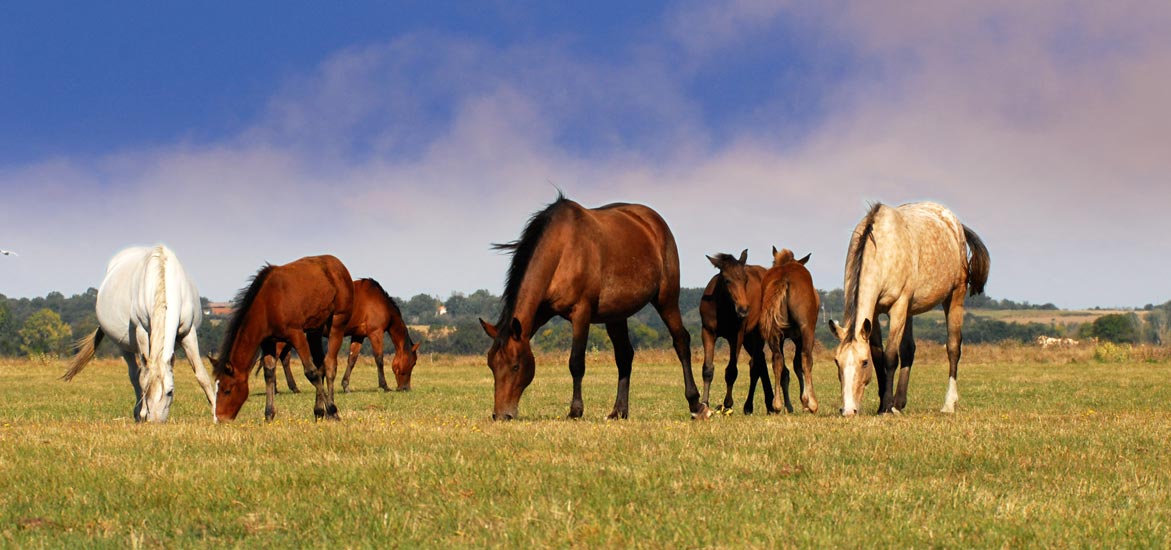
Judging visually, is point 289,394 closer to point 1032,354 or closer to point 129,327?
point 129,327

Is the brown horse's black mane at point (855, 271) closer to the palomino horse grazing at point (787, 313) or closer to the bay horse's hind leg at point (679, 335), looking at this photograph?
the palomino horse grazing at point (787, 313)

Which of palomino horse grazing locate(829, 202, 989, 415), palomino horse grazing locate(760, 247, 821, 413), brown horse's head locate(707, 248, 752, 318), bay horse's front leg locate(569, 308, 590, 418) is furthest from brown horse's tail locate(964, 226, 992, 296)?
bay horse's front leg locate(569, 308, 590, 418)

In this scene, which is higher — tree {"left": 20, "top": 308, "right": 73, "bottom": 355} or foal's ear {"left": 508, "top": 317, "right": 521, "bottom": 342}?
tree {"left": 20, "top": 308, "right": 73, "bottom": 355}

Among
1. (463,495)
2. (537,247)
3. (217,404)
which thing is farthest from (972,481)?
(217,404)

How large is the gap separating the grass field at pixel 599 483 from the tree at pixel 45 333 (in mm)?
124678

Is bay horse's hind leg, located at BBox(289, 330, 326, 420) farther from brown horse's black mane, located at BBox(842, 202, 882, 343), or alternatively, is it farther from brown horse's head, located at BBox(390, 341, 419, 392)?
brown horse's head, located at BBox(390, 341, 419, 392)

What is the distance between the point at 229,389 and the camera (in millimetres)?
12445

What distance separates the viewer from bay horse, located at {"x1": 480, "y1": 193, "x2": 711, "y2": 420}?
10328 mm

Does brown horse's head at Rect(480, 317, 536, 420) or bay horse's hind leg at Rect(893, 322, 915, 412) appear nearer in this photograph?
brown horse's head at Rect(480, 317, 536, 420)

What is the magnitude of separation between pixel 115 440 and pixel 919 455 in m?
6.84

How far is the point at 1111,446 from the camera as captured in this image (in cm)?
817

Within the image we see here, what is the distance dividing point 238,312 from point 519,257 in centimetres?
429

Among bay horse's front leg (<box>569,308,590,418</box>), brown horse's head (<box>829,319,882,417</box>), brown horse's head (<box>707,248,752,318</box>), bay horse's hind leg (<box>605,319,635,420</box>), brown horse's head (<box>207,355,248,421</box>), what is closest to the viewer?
bay horse's front leg (<box>569,308,590,418</box>)

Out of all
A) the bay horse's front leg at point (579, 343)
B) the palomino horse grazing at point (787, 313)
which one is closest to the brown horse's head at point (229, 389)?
the bay horse's front leg at point (579, 343)
